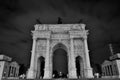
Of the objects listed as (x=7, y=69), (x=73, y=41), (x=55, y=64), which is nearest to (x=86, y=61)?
(x=73, y=41)

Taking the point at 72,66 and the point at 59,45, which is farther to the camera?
the point at 59,45

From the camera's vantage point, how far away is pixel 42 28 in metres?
30.9

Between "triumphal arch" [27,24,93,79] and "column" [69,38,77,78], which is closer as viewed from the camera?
"column" [69,38,77,78]

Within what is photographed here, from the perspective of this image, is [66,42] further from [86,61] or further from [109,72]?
[109,72]

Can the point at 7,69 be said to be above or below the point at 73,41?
below

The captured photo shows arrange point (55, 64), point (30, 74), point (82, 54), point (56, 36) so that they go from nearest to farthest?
point (30, 74) → point (82, 54) → point (56, 36) → point (55, 64)

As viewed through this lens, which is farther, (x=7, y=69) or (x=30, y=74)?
(x=7, y=69)

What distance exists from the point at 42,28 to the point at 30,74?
13260 millimetres

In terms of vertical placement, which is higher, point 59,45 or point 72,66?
point 59,45

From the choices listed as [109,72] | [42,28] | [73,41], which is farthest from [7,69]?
[109,72]

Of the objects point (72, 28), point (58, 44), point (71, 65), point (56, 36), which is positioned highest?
point (72, 28)

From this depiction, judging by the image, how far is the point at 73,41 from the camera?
2934 cm

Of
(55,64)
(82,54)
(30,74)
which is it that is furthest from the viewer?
(55,64)

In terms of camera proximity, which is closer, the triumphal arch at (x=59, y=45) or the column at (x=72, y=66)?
the column at (x=72, y=66)
